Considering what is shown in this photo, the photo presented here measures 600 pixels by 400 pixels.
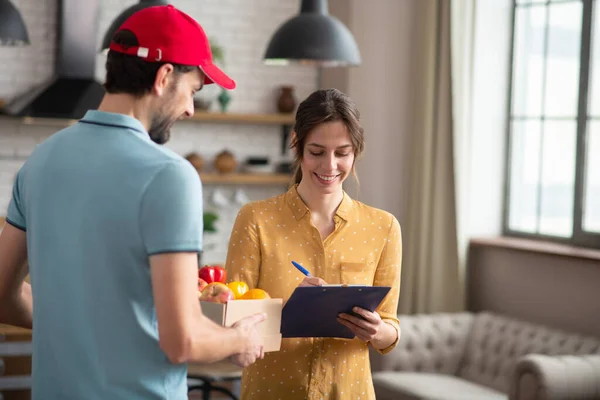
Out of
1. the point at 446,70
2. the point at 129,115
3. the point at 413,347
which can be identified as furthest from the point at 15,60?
the point at 129,115

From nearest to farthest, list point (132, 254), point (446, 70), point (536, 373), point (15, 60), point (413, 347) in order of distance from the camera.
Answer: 1. point (132, 254)
2. point (536, 373)
3. point (413, 347)
4. point (446, 70)
5. point (15, 60)

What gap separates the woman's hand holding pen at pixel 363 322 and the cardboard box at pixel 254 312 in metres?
0.23

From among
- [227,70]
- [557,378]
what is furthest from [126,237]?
[227,70]

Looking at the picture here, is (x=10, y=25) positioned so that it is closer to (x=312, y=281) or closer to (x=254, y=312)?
(x=312, y=281)

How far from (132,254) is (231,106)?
5.18 meters

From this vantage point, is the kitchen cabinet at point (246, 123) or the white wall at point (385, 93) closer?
the white wall at point (385, 93)

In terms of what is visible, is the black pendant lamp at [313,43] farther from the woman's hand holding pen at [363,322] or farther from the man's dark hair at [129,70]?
the man's dark hair at [129,70]

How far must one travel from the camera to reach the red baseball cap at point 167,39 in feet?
5.10

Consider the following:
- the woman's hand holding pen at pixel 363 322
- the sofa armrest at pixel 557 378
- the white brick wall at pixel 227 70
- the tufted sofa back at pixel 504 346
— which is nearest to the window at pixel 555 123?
the tufted sofa back at pixel 504 346

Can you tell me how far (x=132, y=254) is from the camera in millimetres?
1485

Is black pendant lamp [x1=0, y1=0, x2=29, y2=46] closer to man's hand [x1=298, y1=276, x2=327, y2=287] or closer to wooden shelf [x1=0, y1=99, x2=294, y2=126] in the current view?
wooden shelf [x1=0, y1=99, x2=294, y2=126]

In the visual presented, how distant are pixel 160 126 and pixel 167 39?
0.16 meters

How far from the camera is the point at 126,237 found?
4.84 feet

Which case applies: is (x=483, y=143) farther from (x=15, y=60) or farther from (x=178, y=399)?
(x=178, y=399)
